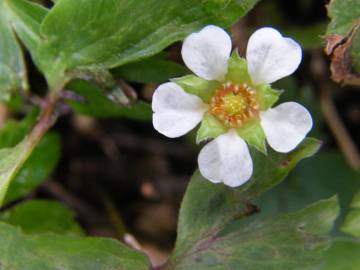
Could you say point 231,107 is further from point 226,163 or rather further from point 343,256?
point 343,256

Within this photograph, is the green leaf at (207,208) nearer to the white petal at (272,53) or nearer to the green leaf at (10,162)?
the white petal at (272,53)

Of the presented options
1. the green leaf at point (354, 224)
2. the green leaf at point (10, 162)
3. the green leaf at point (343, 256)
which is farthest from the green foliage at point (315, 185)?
the green leaf at point (10, 162)

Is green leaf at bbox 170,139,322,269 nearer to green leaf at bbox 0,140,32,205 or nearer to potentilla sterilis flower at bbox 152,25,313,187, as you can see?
potentilla sterilis flower at bbox 152,25,313,187

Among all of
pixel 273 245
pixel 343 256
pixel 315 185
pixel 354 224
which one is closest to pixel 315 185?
→ pixel 315 185

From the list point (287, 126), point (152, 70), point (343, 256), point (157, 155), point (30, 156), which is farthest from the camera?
point (157, 155)

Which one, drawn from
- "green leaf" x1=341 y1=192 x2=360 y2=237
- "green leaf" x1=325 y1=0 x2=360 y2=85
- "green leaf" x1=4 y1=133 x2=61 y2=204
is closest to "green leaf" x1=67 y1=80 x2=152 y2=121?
"green leaf" x1=4 y1=133 x2=61 y2=204

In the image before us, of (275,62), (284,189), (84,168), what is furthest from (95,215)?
(275,62)

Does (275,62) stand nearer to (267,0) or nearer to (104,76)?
(104,76)
